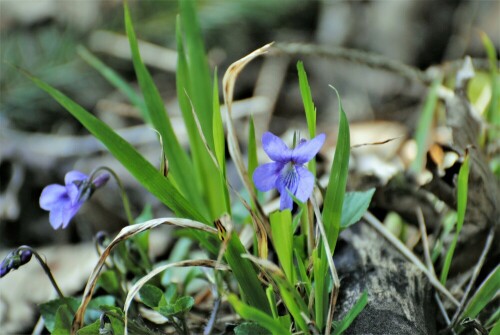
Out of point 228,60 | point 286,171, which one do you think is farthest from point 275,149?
point 228,60

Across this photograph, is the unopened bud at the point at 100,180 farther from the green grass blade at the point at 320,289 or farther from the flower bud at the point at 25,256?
the green grass blade at the point at 320,289

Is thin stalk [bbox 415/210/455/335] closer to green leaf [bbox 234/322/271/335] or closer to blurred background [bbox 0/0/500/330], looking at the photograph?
green leaf [bbox 234/322/271/335]

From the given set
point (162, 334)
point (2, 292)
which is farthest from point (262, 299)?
point (2, 292)

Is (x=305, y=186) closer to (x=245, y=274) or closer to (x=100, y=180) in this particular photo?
(x=245, y=274)

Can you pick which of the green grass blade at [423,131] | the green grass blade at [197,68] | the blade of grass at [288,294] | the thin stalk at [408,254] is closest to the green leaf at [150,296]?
the blade of grass at [288,294]

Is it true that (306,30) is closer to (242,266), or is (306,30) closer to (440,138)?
(440,138)

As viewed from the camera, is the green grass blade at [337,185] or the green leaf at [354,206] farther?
the green leaf at [354,206]

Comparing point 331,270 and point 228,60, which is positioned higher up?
point 331,270
